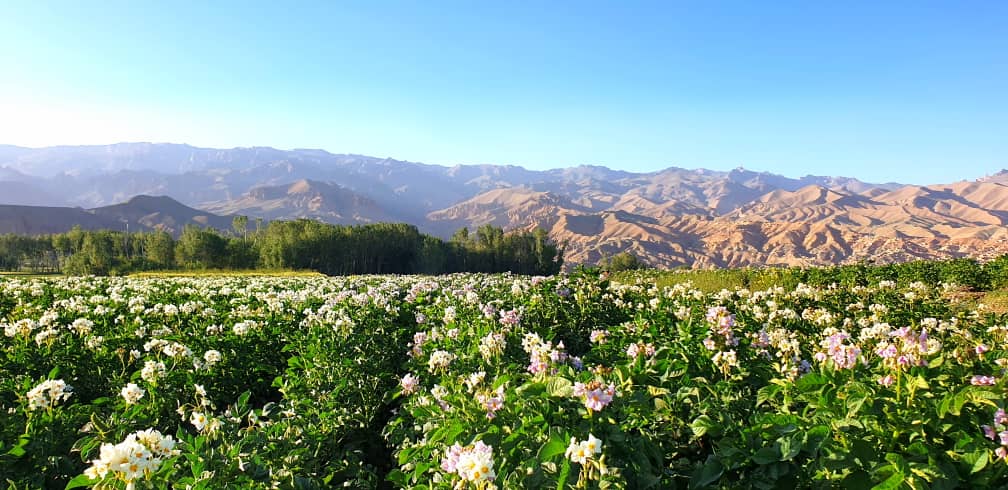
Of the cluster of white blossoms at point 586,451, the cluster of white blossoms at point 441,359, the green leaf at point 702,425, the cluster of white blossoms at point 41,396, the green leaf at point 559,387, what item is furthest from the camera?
the cluster of white blossoms at point 441,359

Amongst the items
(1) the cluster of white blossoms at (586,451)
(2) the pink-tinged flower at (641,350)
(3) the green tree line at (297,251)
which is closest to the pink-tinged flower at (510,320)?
(2) the pink-tinged flower at (641,350)

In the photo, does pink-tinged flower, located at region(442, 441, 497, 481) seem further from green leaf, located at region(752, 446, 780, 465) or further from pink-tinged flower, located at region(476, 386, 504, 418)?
green leaf, located at region(752, 446, 780, 465)

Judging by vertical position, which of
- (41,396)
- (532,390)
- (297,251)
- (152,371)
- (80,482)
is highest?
(532,390)

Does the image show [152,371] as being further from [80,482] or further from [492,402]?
[492,402]

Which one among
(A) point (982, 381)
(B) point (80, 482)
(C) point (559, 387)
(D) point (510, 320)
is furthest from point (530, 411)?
(D) point (510, 320)

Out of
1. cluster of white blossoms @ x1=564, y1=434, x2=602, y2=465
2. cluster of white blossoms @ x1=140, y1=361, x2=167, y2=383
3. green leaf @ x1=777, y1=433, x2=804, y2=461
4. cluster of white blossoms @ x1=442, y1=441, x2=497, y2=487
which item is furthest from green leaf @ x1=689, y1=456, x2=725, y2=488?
cluster of white blossoms @ x1=140, y1=361, x2=167, y2=383

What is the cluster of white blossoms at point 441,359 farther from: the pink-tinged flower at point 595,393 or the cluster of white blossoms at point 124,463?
the cluster of white blossoms at point 124,463

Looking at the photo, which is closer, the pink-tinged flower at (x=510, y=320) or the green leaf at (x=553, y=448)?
the green leaf at (x=553, y=448)

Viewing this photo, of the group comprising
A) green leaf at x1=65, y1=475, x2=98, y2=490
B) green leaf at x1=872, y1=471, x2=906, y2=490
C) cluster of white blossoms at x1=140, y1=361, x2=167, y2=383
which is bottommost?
cluster of white blossoms at x1=140, y1=361, x2=167, y2=383

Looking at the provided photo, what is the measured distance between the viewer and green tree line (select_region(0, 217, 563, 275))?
8906 centimetres

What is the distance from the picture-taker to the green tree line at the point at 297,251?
89062mm

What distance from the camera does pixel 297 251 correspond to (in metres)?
89.2

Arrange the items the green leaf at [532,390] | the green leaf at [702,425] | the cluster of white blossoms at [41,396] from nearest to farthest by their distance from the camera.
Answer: the green leaf at [702,425] < the green leaf at [532,390] < the cluster of white blossoms at [41,396]

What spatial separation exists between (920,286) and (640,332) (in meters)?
9.64
